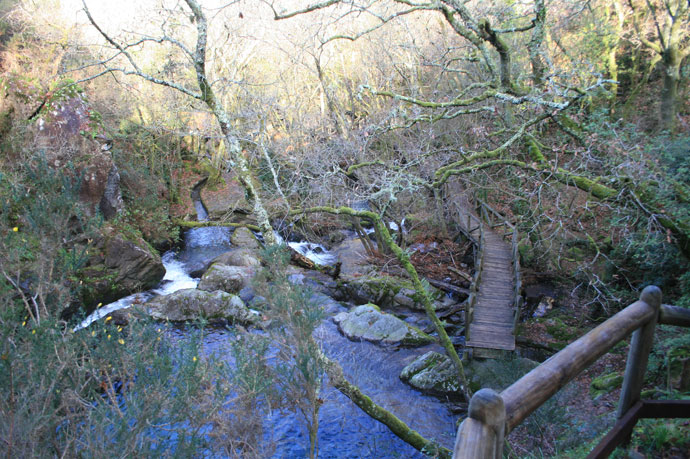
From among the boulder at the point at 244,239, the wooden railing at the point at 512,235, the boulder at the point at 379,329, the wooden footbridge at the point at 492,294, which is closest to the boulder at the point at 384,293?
the boulder at the point at 379,329

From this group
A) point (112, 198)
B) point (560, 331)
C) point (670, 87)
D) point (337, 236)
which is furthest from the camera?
point (337, 236)

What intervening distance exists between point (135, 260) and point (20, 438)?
30.7 feet

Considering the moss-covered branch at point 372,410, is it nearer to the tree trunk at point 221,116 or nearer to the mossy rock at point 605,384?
the mossy rock at point 605,384

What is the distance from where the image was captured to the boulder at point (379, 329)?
981 cm

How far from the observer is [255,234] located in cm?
1758

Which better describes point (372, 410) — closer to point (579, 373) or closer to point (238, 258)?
point (579, 373)

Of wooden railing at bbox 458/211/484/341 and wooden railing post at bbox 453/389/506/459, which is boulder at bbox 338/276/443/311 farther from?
wooden railing post at bbox 453/389/506/459

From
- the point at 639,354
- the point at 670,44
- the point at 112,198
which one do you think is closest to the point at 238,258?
the point at 112,198

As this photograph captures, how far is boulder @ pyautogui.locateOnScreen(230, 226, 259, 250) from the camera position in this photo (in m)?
15.7

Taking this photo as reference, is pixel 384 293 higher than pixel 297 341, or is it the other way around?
pixel 297 341

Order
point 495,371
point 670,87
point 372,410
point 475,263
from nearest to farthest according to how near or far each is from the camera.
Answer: point 372,410
point 495,371
point 670,87
point 475,263

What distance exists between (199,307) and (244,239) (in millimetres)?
5855

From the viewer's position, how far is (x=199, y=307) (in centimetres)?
1051

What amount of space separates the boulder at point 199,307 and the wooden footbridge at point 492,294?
5.09 metres
